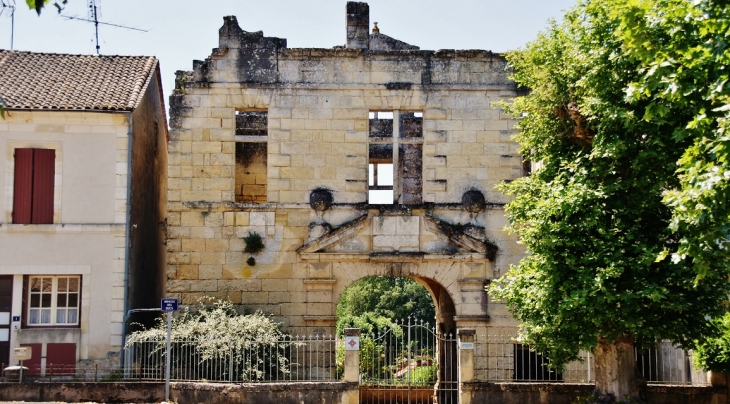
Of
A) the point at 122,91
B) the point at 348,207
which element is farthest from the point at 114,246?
the point at 348,207

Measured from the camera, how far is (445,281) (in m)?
16.9

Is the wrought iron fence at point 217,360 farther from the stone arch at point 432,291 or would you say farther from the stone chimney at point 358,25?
the stone chimney at point 358,25

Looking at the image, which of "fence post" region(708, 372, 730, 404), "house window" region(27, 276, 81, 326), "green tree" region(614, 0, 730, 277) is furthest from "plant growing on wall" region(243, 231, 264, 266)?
"green tree" region(614, 0, 730, 277)

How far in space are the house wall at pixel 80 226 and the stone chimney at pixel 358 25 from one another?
199 inches

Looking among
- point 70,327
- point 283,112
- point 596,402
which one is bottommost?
point 596,402

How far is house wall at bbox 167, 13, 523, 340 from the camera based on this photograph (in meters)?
16.9

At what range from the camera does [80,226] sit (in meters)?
16.4

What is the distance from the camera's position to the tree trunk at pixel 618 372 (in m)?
12.9

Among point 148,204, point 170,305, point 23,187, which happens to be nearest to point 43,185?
point 23,187

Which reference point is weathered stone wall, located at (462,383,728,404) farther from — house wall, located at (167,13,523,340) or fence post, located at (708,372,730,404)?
house wall, located at (167,13,523,340)

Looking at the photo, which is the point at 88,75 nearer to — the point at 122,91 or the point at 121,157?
the point at 122,91

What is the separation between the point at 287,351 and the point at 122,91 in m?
6.54

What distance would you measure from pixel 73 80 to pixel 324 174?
5.97 meters

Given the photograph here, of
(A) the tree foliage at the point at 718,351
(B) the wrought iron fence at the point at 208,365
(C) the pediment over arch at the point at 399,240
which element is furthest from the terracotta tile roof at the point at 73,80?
(A) the tree foliage at the point at 718,351
